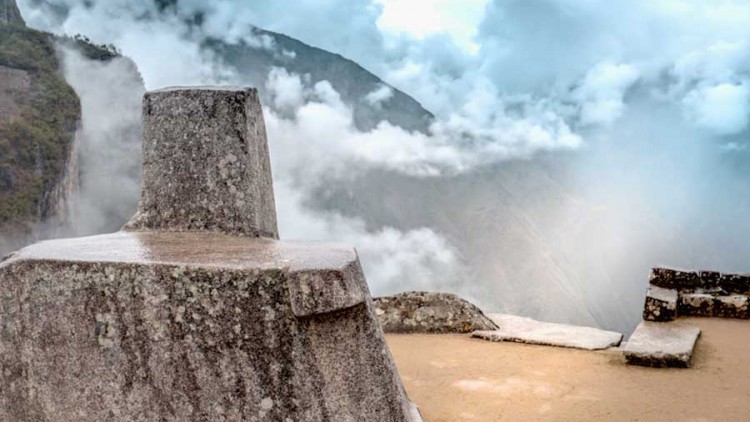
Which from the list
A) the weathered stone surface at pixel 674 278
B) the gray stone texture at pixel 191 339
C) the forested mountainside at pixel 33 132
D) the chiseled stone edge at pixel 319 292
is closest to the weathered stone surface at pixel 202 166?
the gray stone texture at pixel 191 339

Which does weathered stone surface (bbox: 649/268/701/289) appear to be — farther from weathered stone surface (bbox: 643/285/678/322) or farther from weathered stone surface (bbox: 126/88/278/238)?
weathered stone surface (bbox: 126/88/278/238)

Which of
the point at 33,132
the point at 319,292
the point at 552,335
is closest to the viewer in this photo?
the point at 319,292

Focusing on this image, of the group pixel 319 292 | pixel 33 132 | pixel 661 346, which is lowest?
pixel 661 346

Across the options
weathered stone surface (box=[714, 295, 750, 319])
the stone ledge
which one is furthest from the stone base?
the stone ledge

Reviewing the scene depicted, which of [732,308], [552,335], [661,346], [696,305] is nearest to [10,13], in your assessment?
[552,335]

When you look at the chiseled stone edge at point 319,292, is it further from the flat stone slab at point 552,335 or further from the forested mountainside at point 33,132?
the forested mountainside at point 33,132

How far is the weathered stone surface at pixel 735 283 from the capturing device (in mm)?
8680

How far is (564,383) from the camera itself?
5.46m

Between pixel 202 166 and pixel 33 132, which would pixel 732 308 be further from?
pixel 33 132

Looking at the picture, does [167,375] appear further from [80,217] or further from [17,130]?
[80,217]

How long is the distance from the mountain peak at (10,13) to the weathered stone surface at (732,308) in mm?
70602

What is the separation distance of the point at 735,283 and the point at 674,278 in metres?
0.81

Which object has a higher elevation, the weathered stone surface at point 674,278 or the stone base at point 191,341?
the weathered stone surface at point 674,278

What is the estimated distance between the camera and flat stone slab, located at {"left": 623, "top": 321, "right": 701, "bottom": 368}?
5945 millimetres
